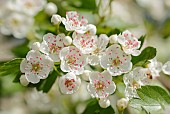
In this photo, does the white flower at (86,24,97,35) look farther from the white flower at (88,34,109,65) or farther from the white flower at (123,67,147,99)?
the white flower at (123,67,147,99)

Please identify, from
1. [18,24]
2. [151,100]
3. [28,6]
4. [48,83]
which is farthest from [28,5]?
[151,100]

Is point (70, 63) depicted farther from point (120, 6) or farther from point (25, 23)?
point (120, 6)

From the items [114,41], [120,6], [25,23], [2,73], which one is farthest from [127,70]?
[120,6]

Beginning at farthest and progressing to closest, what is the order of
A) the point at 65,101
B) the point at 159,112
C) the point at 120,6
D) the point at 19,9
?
the point at 120,6
the point at 65,101
the point at 19,9
the point at 159,112

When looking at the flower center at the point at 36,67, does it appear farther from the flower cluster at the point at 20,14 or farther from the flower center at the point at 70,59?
the flower cluster at the point at 20,14

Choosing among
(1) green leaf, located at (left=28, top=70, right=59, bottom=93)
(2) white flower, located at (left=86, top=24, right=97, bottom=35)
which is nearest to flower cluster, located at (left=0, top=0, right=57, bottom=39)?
(1) green leaf, located at (left=28, top=70, right=59, bottom=93)

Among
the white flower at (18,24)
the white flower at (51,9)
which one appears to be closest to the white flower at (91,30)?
the white flower at (51,9)
